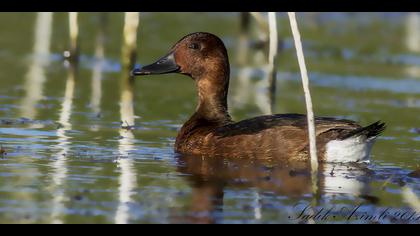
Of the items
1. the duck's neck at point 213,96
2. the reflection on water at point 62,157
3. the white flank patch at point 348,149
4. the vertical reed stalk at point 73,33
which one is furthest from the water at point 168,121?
the duck's neck at point 213,96

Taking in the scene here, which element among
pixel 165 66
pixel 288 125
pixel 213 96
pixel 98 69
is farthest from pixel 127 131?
pixel 98 69

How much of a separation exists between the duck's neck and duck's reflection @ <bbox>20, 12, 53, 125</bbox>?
2.13m

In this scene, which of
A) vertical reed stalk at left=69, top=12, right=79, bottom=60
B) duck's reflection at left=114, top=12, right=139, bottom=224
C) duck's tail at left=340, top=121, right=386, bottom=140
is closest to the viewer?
duck's reflection at left=114, top=12, right=139, bottom=224

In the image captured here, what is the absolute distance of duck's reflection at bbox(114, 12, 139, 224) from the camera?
24.9ft

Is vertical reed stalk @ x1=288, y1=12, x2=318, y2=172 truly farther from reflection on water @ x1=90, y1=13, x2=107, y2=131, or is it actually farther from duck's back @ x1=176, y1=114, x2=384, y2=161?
reflection on water @ x1=90, y1=13, x2=107, y2=131

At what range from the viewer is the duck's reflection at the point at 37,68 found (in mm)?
12938

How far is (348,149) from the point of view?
9797 mm

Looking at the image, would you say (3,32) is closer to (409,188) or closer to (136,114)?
(136,114)

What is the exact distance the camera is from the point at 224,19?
24094 millimetres

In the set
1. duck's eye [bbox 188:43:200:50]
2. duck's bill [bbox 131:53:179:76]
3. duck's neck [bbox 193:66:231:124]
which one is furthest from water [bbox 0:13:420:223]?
duck's eye [bbox 188:43:200:50]

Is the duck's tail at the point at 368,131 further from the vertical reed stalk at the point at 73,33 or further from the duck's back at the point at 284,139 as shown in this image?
the vertical reed stalk at the point at 73,33

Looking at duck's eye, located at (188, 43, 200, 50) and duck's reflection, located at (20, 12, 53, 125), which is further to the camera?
duck's reflection, located at (20, 12, 53, 125)

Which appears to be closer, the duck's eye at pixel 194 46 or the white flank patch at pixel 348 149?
the white flank patch at pixel 348 149

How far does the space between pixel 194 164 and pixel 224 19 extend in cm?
1470
